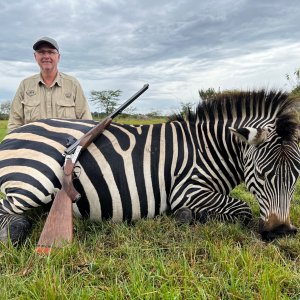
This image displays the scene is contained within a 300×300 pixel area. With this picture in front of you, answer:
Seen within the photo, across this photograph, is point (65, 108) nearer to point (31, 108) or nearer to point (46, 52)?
point (31, 108)

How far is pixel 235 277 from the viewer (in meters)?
2.04

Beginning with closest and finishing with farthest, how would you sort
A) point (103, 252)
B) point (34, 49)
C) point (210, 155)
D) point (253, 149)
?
point (103, 252) → point (253, 149) → point (210, 155) → point (34, 49)

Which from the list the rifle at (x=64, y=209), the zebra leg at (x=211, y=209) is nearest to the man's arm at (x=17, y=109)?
the rifle at (x=64, y=209)

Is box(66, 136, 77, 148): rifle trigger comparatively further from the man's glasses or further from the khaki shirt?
the man's glasses

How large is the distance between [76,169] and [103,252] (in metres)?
0.92

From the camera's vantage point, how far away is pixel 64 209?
2631mm

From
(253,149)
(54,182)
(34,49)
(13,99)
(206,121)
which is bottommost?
(54,182)

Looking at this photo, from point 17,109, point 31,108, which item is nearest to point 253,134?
point 31,108

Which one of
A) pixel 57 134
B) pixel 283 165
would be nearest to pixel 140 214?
pixel 57 134

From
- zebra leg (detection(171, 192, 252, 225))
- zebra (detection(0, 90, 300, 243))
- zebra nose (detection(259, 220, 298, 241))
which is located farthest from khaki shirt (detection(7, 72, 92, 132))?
zebra nose (detection(259, 220, 298, 241))

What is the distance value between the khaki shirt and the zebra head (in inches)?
120

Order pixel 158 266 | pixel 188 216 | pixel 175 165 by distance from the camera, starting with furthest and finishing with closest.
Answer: pixel 175 165 < pixel 188 216 < pixel 158 266

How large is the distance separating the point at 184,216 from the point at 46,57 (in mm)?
3210

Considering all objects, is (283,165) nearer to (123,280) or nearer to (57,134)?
(123,280)
